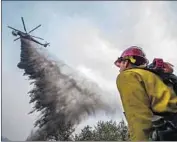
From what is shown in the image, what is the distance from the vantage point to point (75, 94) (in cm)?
4303

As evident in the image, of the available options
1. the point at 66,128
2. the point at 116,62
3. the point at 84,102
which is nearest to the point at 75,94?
the point at 84,102

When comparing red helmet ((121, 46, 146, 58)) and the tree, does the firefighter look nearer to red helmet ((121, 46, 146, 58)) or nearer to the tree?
red helmet ((121, 46, 146, 58))

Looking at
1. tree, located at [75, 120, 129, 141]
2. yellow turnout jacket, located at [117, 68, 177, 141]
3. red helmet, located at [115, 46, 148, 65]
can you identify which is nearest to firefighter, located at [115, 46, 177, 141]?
yellow turnout jacket, located at [117, 68, 177, 141]

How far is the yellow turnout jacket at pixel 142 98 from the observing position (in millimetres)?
2623

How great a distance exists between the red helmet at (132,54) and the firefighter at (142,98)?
23 cm

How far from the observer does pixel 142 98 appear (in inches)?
105

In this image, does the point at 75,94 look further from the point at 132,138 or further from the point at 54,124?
the point at 132,138

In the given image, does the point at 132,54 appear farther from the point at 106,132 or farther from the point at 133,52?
the point at 106,132

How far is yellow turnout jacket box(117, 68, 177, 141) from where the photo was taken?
2.62 metres

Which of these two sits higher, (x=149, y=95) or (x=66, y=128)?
(x=66, y=128)

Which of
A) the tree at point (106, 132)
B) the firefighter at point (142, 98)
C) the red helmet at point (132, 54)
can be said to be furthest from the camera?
the tree at point (106, 132)

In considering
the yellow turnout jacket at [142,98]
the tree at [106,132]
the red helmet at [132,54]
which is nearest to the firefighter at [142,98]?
the yellow turnout jacket at [142,98]

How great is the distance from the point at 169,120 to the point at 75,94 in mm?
40502

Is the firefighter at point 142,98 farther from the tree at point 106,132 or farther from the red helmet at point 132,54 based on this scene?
the tree at point 106,132
